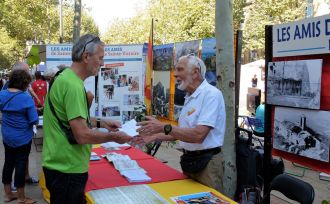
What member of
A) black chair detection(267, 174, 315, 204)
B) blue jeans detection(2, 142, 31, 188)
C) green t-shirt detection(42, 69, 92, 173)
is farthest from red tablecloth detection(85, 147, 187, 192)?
blue jeans detection(2, 142, 31, 188)

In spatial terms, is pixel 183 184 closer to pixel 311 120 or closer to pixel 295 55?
pixel 311 120

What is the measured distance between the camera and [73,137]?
7.93 feet

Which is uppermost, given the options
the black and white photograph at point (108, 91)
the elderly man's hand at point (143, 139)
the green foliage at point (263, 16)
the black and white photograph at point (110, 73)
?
the green foliage at point (263, 16)

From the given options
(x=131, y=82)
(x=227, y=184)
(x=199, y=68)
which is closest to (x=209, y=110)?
(x=199, y=68)

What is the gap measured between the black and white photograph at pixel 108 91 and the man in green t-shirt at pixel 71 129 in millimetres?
5919

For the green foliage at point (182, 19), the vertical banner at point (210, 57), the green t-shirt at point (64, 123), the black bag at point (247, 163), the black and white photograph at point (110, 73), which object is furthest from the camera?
the green foliage at point (182, 19)

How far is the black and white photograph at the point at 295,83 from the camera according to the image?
364 cm

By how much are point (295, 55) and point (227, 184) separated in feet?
5.26

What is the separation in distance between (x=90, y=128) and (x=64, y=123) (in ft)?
0.60

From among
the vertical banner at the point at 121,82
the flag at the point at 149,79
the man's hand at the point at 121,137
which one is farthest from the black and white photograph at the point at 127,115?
the man's hand at the point at 121,137

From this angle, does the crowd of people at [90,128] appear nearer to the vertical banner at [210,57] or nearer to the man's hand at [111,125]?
the man's hand at [111,125]

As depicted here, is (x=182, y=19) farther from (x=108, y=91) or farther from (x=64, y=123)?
(x=64, y=123)

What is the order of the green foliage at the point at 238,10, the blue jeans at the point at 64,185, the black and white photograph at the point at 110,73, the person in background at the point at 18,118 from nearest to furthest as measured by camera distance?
the blue jeans at the point at 64,185, the person in background at the point at 18,118, the black and white photograph at the point at 110,73, the green foliage at the point at 238,10

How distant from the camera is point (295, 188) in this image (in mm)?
3006
